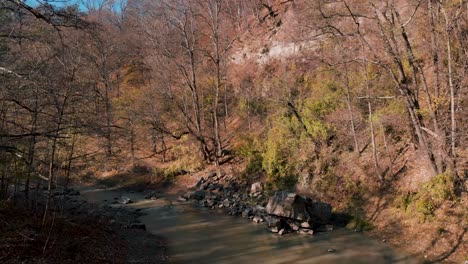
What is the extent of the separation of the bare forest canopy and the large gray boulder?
3011mm

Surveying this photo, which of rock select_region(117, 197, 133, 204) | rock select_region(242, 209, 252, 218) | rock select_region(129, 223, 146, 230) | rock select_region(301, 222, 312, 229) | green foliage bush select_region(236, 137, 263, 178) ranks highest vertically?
green foliage bush select_region(236, 137, 263, 178)

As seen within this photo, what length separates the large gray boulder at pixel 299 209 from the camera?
1608 cm

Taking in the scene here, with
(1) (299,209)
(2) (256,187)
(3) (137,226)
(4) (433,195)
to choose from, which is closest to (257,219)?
(1) (299,209)

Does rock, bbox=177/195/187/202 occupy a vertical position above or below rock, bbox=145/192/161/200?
below

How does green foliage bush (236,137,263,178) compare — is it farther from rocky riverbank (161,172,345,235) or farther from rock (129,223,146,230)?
rock (129,223,146,230)

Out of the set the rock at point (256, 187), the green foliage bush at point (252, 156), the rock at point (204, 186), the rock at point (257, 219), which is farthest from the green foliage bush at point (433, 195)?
the rock at point (204, 186)

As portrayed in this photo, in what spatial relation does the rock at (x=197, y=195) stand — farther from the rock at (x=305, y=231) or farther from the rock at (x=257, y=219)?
the rock at (x=305, y=231)

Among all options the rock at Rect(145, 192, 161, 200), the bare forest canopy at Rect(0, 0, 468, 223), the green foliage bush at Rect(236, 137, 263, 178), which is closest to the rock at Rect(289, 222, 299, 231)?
the bare forest canopy at Rect(0, 0, 468, 223)

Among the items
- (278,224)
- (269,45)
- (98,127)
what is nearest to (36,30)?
(98,127)

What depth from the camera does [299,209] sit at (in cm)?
1617

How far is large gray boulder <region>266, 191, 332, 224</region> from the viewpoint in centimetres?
1608

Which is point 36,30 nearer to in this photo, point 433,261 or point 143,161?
point 433,261

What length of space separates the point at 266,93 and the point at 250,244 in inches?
736

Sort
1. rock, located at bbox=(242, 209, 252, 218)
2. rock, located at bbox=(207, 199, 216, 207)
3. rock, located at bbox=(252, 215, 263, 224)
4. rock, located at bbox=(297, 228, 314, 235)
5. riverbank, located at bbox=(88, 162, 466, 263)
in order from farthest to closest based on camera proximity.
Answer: rock, located at bbox=(207, 199, 216, 207) → rock, located at bbox=(242, 209, 252, 218) → rock, located at bbox=(252, 215, 263, 224) → rock, located at bbox=(297, 228, 314, 235) → riverbank, located at bbox=(88, 162, 466, 263)
